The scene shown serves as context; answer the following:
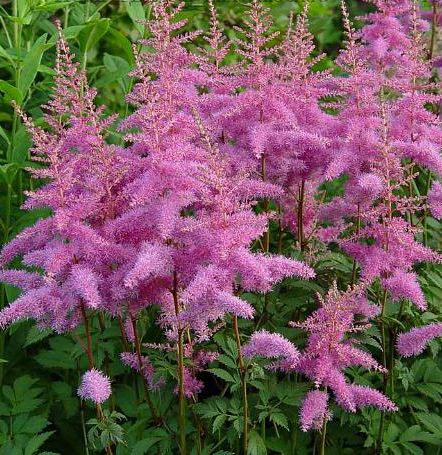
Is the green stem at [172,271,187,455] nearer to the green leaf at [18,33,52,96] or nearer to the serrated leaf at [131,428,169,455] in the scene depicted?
the serrated leaf at [131,428,169,455]

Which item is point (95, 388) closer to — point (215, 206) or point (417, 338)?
point (215, 206)

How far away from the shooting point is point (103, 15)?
5738mm

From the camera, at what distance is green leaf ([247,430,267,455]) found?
2.51 metres

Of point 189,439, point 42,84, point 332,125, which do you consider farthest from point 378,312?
point 42,84

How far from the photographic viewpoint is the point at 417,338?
8.38ft

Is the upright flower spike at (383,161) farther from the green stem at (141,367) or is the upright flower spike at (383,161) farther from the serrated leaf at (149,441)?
the serrated leaf at (149,441)

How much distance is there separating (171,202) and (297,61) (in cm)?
89

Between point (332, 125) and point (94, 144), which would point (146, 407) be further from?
point (332, 125)

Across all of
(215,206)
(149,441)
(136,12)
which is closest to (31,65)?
(136,12)

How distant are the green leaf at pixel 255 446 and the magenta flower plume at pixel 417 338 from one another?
567 millimetres

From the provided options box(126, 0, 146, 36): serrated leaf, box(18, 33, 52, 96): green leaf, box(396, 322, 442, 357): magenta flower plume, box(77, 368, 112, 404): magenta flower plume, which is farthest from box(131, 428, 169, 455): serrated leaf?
box(126, 0, 146, 36): serrated leaf

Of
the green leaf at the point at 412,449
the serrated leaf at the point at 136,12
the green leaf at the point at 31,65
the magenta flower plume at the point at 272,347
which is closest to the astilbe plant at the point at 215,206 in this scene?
the magenta flower plume at the point at 272,347

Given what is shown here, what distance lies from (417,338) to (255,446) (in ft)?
2.12

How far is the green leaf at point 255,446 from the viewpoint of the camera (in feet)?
8.23
